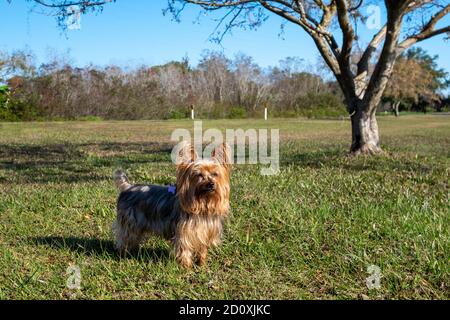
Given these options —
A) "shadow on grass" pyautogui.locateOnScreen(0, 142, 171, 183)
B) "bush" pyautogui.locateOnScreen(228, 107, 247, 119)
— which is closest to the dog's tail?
"shadow on grass" pyautogui.locateOnScreen(0, 142, 171, 183)

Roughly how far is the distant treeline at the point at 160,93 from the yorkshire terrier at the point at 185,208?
3757cm

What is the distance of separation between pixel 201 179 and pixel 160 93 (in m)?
52.0

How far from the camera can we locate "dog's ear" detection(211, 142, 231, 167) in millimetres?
4922

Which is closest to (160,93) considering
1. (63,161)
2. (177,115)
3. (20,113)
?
(177,115)

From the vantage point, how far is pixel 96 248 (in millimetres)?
5863

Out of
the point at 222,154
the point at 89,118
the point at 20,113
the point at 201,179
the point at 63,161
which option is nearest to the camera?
the point at 201,179

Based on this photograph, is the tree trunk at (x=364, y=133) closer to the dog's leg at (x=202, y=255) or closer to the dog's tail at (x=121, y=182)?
the dog's tail at (x=121, y=182)

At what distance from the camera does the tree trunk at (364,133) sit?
14.3 metres

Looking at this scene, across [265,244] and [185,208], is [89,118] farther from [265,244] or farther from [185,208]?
[185,208]

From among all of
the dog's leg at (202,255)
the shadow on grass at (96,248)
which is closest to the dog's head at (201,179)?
the dog's leg at (202,255)

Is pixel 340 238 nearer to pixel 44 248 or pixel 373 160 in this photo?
pixel 44 248

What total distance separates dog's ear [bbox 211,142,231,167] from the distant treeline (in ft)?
126

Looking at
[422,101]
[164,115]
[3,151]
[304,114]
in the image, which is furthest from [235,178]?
[422,101]
